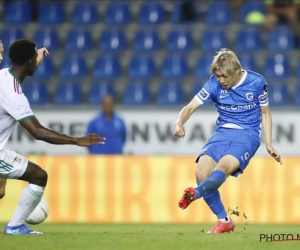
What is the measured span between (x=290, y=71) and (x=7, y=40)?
19.2ft

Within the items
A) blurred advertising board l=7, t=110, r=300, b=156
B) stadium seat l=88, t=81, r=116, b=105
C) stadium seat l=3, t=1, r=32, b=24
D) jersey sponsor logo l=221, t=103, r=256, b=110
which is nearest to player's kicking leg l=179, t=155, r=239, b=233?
jersey sponsor logo l=221, t=103, r=256, b=110

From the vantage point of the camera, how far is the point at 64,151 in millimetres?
15742

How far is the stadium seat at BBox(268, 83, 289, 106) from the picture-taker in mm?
15680

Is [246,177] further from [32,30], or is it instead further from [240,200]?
[32,30]

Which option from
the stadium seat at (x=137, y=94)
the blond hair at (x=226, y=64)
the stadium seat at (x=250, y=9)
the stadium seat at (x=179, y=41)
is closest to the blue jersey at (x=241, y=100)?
the blond hair at (x=226, y=64)

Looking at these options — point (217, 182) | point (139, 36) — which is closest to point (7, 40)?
point (139, 36)

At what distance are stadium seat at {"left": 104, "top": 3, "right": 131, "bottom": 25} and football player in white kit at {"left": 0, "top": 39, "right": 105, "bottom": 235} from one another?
9.12 m

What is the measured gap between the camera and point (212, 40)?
16.8 m

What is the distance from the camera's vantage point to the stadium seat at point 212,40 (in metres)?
16.7

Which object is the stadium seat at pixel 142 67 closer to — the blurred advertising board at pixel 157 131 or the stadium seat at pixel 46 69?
the blurred advertising board at pixel 157 131

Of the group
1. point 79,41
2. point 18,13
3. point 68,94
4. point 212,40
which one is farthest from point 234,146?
point 18,13

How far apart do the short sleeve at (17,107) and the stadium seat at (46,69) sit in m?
8.66

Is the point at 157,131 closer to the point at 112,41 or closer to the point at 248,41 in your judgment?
the point at 112,41

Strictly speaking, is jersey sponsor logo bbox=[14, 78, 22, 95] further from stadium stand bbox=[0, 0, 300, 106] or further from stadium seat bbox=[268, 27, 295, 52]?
stadium seat bbox=[268, 27, 295, 52]
